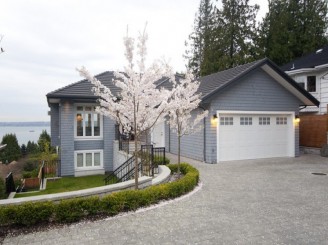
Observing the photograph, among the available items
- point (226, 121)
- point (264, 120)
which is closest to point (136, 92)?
point (226, 121)

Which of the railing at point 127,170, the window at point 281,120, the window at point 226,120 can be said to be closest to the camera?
the railing at point 127,170

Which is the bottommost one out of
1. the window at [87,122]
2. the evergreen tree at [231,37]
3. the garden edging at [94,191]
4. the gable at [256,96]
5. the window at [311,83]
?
the garden edging at [94,191]

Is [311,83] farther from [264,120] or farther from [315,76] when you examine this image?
[264,120]

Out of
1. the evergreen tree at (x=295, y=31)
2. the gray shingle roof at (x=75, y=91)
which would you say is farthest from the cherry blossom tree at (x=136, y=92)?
the evergreen tree at (x=295, y=31)

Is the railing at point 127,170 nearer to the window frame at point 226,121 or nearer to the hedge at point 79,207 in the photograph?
the hedge at point 79,207

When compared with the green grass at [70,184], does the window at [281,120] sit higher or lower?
higher

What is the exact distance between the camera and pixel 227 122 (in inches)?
535

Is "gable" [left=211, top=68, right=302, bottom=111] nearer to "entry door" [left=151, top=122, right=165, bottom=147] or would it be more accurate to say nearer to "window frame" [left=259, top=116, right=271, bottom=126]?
"window frame" [left=259, top=116, right=271, bottom=126]

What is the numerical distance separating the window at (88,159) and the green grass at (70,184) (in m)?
0.80

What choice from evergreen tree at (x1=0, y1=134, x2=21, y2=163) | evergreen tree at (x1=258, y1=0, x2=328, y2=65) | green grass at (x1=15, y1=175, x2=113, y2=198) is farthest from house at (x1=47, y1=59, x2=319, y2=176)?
evergreen tree at (x1=258, y1=0, x2=328, y2=65)

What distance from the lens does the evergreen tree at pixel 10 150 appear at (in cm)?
2019

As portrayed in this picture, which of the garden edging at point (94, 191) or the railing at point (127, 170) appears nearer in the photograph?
the garden edging at point (94, 191)

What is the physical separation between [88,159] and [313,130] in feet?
46.6

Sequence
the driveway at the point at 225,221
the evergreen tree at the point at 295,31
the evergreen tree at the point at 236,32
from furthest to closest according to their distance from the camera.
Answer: the evergreen tree at the point at 295,31 < the evergreen tree at the point at 236,32 < the driveway at the point at 225,221
